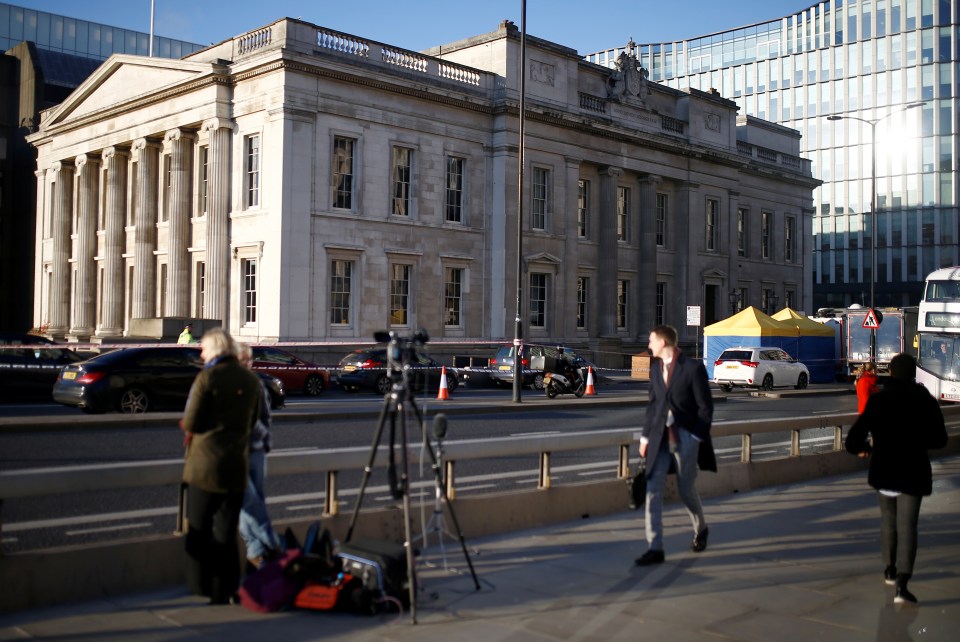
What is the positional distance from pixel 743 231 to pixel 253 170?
105 ft

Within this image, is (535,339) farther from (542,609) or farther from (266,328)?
(542,609)

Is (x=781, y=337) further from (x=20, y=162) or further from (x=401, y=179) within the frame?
(x=20, y=162)

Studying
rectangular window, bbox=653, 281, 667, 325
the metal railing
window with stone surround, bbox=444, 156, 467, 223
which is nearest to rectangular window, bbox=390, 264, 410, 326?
window with stone surround, bbox=444, 156, 467, 223

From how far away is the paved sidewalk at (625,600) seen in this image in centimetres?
635

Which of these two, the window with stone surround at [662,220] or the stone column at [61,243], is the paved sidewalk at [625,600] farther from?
the stone column at [61,243]

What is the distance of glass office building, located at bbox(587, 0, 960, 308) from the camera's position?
8556 cm

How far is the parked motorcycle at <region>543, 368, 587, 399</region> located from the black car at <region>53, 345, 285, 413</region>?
1093 cm

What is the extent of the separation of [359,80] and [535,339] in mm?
14052

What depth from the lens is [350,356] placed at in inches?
1193

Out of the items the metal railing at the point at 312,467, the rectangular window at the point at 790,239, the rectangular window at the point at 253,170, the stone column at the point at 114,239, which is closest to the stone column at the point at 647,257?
the rectangular window at the point at 790,239

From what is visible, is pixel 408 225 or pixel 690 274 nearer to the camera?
pixel 408 225

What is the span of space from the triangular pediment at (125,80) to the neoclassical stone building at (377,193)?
0.12 meters

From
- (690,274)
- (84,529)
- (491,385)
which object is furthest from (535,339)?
(84,529)

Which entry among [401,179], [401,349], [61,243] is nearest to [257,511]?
[401,349]
